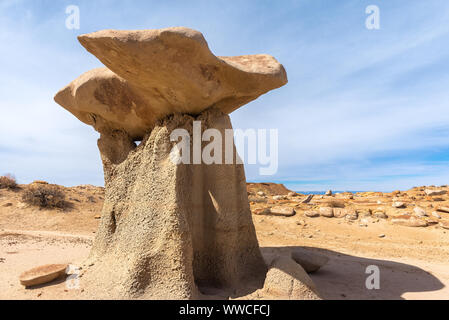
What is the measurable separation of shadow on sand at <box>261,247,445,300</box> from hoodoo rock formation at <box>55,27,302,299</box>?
1232 millimetres

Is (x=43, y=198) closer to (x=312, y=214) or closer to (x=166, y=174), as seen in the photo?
(x=166, y=174)

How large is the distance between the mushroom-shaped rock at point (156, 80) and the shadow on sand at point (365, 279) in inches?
128

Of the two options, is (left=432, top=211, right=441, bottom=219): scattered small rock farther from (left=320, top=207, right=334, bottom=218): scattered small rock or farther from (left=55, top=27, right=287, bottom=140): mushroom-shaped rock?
(left=55, top=27, right=287, bottom=140): mushroom-shaped rock

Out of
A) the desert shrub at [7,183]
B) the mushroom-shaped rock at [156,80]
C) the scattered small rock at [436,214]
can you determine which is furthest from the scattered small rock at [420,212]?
the desert shrub at [7,183]

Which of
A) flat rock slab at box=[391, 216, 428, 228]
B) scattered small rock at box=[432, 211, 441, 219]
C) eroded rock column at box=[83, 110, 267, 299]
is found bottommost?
flat rock slab at box=[391, 216, 428, 228]

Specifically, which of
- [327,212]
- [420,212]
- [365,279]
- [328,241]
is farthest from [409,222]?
[365,279]

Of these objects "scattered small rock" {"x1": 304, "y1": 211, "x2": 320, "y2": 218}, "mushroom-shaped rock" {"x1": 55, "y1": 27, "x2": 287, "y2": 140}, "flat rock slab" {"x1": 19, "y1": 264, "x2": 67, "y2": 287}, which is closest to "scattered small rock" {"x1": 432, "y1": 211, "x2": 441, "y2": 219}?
"scattered small rock" {"x1": 304, "y1": 211, "x2": 320, "y2": 218}

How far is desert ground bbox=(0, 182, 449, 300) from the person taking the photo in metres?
4.26

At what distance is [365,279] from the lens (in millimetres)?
4734

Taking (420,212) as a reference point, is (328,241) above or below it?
below

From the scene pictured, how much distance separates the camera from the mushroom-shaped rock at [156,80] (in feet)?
9.65

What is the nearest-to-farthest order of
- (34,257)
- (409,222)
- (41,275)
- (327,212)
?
(41,275)
(34,257)
(409,222)
(327,212)

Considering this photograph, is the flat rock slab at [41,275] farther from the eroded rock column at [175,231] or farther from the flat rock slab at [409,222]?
the flat rock slab at [409,222]

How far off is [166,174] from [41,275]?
7.51 ft
